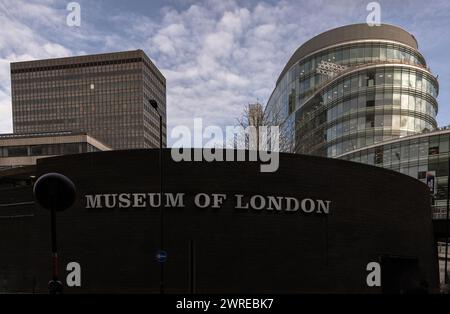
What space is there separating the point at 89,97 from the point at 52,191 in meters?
163

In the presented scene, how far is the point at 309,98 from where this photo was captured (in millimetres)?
76188

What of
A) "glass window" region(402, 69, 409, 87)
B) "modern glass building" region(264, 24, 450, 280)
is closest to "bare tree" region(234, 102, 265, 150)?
"modern glass building" region(264, 24, 450, 280)

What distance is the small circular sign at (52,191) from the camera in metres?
5.73

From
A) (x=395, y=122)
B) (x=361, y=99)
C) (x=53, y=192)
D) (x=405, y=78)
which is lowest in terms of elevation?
(x=53, y=192)

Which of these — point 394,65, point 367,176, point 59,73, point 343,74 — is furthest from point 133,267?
point 59,73

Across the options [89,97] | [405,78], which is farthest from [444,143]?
[89,97]

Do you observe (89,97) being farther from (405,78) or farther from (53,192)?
(53,192)

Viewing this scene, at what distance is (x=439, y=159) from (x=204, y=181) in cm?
5317

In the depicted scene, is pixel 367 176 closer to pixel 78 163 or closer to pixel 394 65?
pixel 78 163

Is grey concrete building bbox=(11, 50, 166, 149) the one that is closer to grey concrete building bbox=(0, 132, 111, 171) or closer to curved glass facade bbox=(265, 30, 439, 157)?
grey concrete building bbox=(0, 132, 111, 171)

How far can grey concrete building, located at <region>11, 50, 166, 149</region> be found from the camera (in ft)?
497

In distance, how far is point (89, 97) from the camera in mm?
155000
